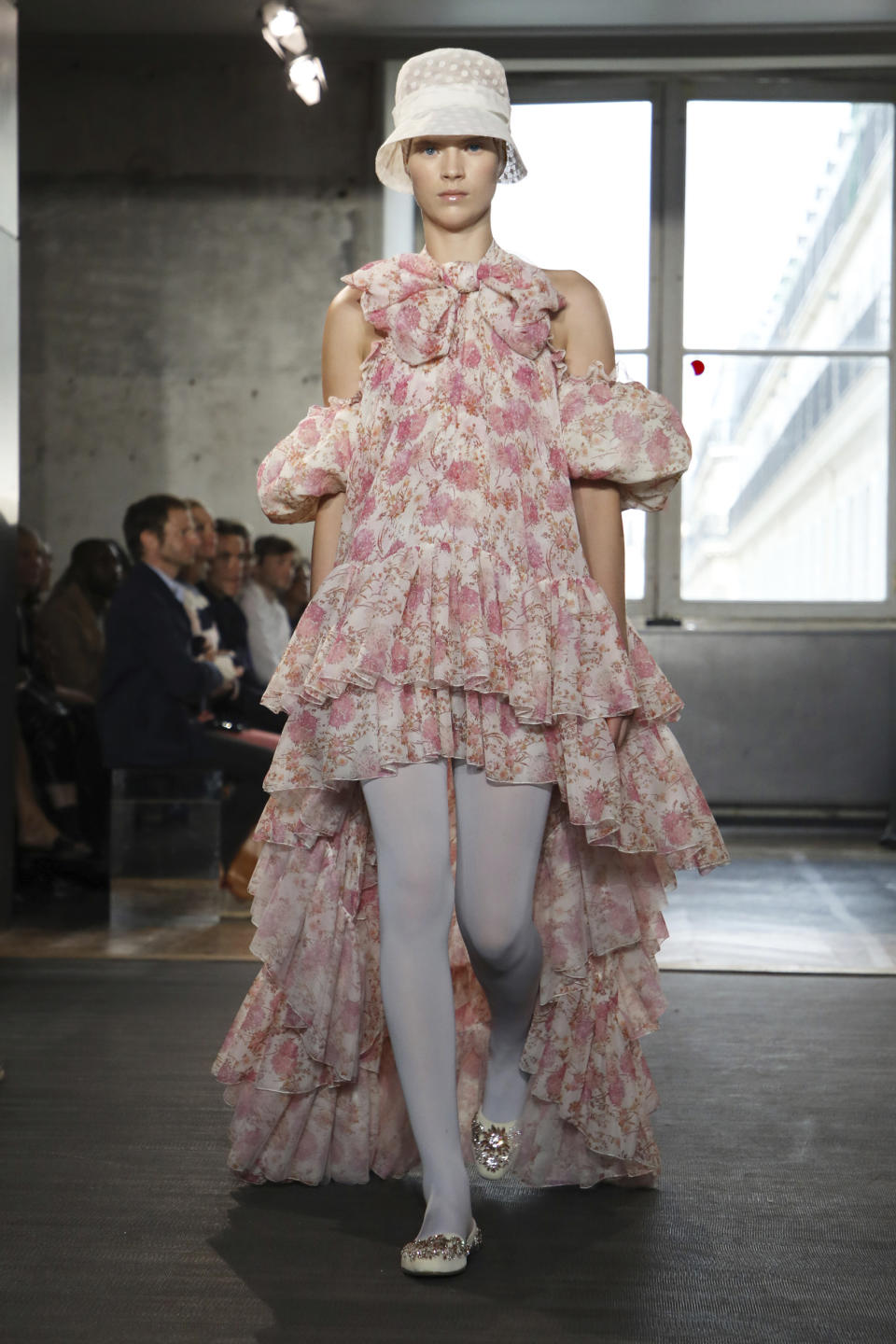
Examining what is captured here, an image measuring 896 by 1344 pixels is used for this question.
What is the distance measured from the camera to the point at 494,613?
1.83 metres

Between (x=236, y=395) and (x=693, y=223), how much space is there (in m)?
2.49

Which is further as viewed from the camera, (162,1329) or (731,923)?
(731,923)

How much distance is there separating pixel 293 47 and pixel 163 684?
10.8 ft

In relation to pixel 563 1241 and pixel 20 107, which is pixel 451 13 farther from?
pixel 563 1241

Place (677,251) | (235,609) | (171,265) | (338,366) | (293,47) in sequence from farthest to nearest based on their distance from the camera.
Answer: (677,251)
(171,265)
(293,47)
(235,609)
(338,366)

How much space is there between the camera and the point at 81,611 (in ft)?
20.0

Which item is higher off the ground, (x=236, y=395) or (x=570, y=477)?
(x=236, y=395)

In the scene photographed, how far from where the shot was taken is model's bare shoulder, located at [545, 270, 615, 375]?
2.01m

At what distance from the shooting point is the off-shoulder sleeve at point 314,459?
6.56 ft

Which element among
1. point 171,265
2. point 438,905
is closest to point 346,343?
point 438,905

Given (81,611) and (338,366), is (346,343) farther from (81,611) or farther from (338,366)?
(81,611)

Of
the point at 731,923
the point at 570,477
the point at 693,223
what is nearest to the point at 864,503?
the point at 693,223

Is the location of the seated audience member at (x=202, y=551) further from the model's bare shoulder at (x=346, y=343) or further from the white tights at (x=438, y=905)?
the white tights at (x=438, y=905)

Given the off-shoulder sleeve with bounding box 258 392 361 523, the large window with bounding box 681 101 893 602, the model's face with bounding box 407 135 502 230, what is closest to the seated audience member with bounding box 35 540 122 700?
the large window with bounding box 681 101 893 602
